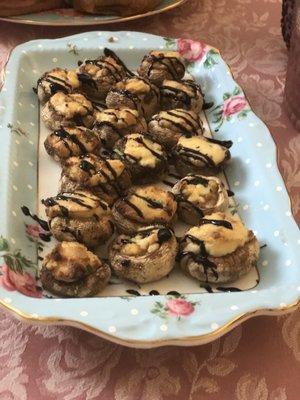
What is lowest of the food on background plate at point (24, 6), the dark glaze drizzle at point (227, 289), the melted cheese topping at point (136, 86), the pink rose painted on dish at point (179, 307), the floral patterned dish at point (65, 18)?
the dark glaze drizzle at point (227, 289)

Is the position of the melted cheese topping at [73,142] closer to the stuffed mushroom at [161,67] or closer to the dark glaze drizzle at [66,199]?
the dark glaze drizzle at [66,199]

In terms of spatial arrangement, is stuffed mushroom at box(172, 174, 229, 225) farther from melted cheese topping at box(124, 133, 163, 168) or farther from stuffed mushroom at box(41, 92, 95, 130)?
stuffed mushroom at box(41, 92, 95, 130)

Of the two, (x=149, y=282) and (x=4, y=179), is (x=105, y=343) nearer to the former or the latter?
(x=149, y=282)

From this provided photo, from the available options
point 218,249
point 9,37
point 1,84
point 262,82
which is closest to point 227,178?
point 218,249

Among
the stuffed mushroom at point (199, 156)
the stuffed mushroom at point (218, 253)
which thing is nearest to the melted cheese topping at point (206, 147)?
the stuffed mushroom at point (199, 156)

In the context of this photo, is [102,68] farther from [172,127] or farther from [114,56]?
[172,127]
